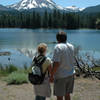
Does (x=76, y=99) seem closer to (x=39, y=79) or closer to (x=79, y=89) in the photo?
(x=79, y=89)

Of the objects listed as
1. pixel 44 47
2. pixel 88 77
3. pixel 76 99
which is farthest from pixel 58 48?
pixel 88 77

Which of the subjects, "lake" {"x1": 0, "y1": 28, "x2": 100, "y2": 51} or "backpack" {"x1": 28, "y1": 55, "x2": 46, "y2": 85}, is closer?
"backpack" {"x1": 28, "y1": 55, "x2": 46, "y2": 85}

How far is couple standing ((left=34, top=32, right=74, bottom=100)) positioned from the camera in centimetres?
432

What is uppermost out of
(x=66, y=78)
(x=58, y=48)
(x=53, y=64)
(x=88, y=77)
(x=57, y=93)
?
(x=58, y=48)

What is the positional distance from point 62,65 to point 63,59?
0.39ft

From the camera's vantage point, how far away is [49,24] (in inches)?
5379

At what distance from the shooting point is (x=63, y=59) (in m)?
4.38

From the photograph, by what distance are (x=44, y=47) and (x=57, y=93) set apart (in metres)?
0.95

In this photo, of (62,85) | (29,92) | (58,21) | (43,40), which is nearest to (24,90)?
(29,92)

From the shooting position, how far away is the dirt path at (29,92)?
6.17 m

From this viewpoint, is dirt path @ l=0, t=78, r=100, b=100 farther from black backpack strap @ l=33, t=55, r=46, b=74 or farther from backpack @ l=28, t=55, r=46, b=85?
black backpack strap @ l=33, t=55, r=46, b=74

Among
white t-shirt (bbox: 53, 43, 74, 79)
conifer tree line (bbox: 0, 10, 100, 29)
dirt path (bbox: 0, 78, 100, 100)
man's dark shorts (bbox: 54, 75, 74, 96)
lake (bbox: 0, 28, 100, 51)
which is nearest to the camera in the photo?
white t-shirt (bbox: 53, 43, 74, 79)

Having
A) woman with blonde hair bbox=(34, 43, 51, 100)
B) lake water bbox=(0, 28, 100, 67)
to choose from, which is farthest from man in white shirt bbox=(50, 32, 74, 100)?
lake water bbox=(0, 28, 100, 67)

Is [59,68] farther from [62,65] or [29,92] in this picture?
[29,92]
